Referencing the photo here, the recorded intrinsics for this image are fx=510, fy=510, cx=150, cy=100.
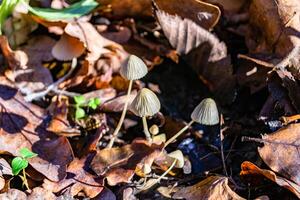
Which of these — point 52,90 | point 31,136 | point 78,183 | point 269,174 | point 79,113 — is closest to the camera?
point 269,174

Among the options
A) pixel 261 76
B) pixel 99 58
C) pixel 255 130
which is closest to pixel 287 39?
pixel 261 76

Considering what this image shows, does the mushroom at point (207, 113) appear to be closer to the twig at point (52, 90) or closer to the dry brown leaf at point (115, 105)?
the dry brown leaf at point (115, 105)

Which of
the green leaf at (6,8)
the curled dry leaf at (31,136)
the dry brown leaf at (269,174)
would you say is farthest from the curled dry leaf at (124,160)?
the green leaf at (6,8)

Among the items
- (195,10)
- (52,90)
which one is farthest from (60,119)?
(195,10)

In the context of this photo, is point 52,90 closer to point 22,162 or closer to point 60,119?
point 60,119

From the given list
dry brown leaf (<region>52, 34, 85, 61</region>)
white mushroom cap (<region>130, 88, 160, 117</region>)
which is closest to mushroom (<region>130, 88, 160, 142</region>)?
white mushroom cap (<region>130, 88, 160, 117</region>)

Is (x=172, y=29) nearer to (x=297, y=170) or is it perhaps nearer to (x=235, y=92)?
(x=235, y=92)
